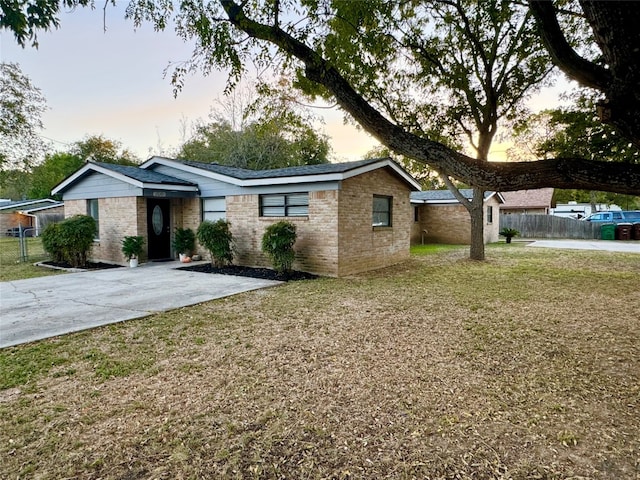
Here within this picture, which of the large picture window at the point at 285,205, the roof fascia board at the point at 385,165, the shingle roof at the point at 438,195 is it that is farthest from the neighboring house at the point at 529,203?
the large picture window at the point at 285,205

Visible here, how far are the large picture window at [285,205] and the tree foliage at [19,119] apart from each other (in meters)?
21.3

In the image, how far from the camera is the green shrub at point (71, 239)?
424 inches

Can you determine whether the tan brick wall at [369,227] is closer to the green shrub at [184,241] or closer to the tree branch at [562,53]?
the green shrub at [184,241]

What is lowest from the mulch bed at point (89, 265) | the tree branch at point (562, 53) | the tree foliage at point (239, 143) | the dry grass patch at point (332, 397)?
the dry grass patch at point (332, 397)

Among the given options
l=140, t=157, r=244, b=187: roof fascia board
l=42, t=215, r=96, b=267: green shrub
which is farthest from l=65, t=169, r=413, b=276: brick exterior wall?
l=42, t=215, r=96, b=267: green shrub

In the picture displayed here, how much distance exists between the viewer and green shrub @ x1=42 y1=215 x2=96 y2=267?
1077 cm

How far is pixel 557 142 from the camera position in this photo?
9.50 metres

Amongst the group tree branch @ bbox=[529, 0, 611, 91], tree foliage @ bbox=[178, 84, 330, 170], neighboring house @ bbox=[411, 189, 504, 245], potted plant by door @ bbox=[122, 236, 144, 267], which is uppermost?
tree foliage @ bbox=[178, 84, 330, 170]

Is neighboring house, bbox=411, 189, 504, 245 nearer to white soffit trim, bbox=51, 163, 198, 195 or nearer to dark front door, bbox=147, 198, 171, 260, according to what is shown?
white soffit trim, bbox=51, 163, 198, 195

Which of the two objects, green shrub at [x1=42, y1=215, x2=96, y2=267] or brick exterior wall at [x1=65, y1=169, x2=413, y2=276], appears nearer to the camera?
brick exterior wall at [x1=65, y1=169, x2=413, y2=276]

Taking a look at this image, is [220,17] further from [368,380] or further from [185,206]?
[185,206]

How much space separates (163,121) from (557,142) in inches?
1121

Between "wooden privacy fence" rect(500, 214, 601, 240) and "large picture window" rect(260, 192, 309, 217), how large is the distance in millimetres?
22431

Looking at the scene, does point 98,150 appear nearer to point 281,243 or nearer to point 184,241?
point 184,241
